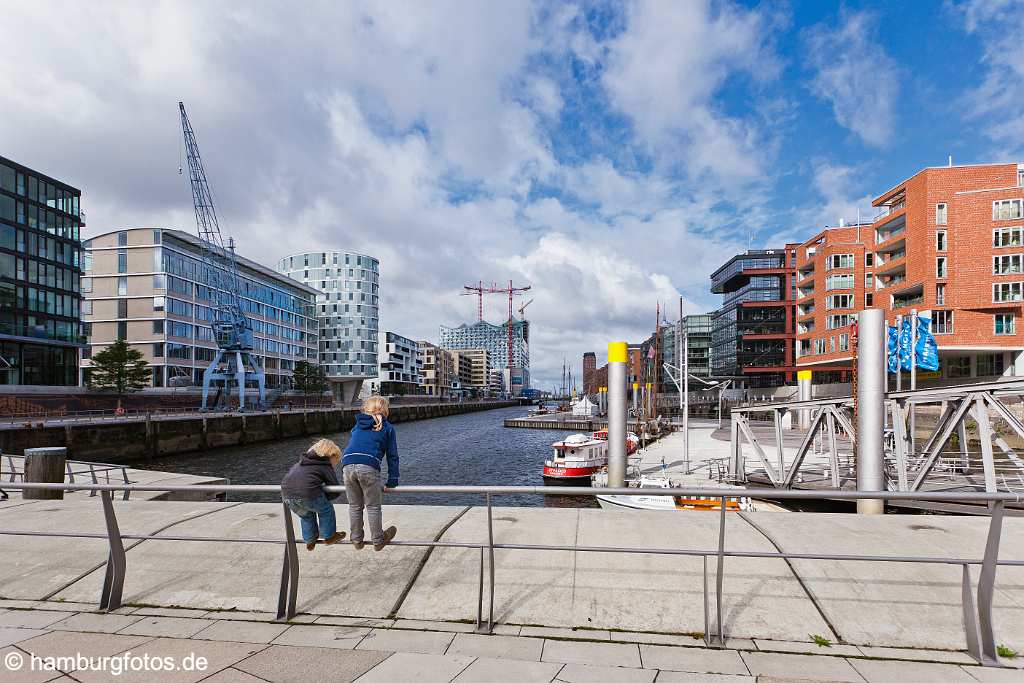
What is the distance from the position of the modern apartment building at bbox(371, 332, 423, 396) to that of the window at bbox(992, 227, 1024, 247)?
130 meters

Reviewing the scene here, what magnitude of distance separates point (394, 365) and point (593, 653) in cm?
16338

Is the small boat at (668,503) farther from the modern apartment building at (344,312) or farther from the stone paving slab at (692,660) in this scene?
the modern apartment building at (344,312)

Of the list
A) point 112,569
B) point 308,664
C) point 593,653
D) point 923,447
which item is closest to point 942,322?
point 923,447

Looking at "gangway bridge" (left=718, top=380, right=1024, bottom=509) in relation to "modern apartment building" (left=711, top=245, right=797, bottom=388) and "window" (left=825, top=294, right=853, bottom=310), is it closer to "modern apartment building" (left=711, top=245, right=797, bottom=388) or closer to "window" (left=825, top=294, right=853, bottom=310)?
"window" (left=825, top=294, right=853, bottom=310)

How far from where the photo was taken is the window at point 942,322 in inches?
1907

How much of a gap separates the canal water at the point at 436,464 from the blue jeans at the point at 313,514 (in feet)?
64.0

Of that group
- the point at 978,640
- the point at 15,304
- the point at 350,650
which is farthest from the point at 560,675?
the point at 15,304

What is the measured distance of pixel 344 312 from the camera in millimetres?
138000

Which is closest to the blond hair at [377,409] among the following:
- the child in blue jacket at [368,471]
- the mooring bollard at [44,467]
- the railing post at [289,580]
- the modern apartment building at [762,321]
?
the child in blue jacket at [368,471]

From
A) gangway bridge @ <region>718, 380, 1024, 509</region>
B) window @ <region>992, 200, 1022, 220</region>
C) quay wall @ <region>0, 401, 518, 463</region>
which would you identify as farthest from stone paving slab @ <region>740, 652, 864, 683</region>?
window @ <region>992, 200, 1022, 220</region>

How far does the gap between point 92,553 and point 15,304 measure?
7224 cm

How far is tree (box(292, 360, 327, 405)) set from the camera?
354ft

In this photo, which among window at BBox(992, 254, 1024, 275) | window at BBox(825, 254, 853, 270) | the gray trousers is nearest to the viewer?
the gray trousers

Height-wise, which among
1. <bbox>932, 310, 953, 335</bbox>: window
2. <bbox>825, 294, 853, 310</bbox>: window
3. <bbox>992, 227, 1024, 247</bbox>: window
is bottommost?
<bbox>932, 310, 953, 335</bbox>: window
